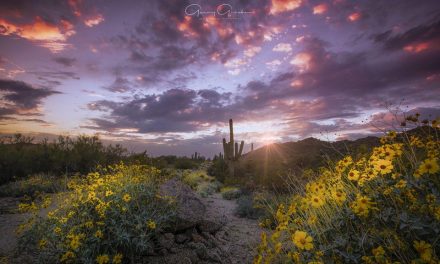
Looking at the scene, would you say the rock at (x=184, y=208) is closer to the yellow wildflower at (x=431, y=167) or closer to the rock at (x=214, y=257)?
the rock at (x=214, y=257)

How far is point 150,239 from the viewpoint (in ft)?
15.8

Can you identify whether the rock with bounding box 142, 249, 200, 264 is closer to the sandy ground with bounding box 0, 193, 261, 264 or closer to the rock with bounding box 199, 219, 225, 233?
the sandy ground with bounding box 0, 193, 261, 264

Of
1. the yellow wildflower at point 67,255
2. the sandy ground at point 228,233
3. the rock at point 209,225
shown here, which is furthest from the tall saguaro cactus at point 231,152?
the yellow wildflower at point 67,255

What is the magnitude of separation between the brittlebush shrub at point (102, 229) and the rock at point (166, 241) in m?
0.15

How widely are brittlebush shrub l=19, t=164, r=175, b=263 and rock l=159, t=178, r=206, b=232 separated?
0.19m

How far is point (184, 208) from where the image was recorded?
5.63 metres

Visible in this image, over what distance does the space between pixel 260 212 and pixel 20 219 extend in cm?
603

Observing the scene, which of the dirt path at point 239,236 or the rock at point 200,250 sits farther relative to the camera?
the dirt path at point 239,236

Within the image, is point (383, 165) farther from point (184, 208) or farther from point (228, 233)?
point (228, 233)

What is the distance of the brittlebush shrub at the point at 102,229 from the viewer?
405 centimetres

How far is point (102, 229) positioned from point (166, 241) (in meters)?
1.07

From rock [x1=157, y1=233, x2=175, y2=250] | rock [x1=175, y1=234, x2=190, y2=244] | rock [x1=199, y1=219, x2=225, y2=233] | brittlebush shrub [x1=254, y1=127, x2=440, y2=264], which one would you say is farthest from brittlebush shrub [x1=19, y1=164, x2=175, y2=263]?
brittlebush shrub [x1=254, y1=127, x2=440, y2=264]

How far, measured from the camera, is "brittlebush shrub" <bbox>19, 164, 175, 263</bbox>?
4.05 meters

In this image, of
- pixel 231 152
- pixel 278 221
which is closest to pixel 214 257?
pixel 278 221
